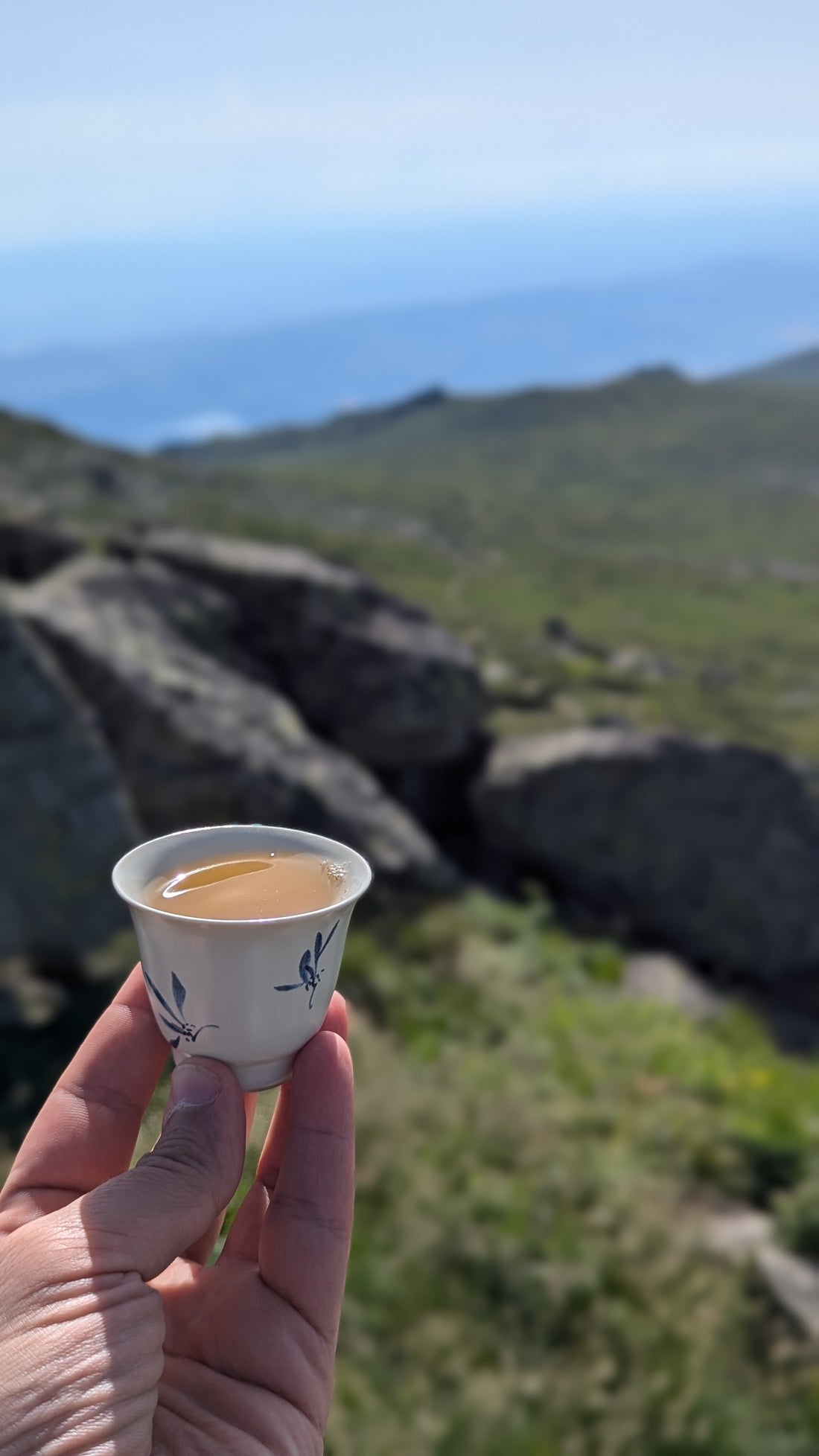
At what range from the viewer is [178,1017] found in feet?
7.57

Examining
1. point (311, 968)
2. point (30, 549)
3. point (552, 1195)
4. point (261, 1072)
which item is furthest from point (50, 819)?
point (311, 968)

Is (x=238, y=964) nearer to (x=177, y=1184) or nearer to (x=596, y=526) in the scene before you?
(x=177, y=1184)

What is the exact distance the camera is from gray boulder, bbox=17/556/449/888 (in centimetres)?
956

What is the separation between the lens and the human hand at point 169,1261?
192 centimetres

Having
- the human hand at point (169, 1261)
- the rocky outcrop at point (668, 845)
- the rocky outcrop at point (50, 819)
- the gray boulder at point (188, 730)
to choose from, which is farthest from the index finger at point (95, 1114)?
the rocky outcrop at point (668, 845)

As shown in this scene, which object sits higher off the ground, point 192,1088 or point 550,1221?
point 192,1088

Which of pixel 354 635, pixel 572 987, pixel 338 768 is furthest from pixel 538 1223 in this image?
pixel 354 635

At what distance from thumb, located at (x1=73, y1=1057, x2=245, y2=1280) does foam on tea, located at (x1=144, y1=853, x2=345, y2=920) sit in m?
0.36

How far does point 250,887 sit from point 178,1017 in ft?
1.05

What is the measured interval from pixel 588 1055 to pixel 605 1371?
3.28 metres

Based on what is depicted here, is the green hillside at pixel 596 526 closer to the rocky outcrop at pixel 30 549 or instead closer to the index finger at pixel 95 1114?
the rocky outcrop at pixel 30 549

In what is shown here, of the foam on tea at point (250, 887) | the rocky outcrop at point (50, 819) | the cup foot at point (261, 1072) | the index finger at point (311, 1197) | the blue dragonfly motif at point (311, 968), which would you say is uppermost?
the foam on tea at point (250, 887)

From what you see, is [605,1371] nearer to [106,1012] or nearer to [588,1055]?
[588,1055]

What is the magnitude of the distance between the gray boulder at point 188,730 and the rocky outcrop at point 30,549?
0.61 m
